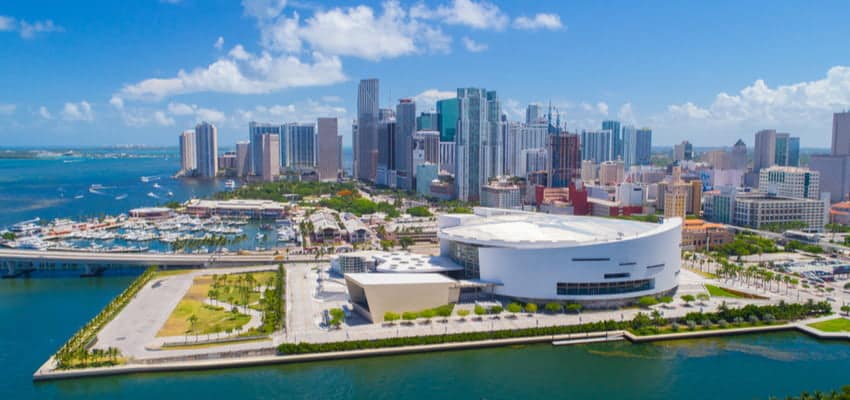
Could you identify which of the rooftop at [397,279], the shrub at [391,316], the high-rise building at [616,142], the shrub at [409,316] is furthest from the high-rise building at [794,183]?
the high-rise building at [616,142]

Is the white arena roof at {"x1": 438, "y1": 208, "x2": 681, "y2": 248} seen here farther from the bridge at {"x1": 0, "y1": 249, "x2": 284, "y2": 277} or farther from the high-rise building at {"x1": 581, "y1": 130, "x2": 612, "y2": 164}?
the high-rise building at {"x1": 581, "y1": 130, "x2": 612, "y2": 164}

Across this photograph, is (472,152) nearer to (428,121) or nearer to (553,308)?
(553,308)

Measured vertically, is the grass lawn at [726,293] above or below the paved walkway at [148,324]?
above

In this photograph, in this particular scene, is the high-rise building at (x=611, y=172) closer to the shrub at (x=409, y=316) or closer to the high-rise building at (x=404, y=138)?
the high-rise building at (x=404, y=138)

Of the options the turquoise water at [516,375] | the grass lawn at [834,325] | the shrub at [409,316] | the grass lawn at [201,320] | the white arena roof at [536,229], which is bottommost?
the turquoise water at [516,375]

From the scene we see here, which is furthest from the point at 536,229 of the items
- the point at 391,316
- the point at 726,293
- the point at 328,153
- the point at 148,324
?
the point at 328,153

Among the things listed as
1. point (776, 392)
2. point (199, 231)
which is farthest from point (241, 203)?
point (776, 392)
